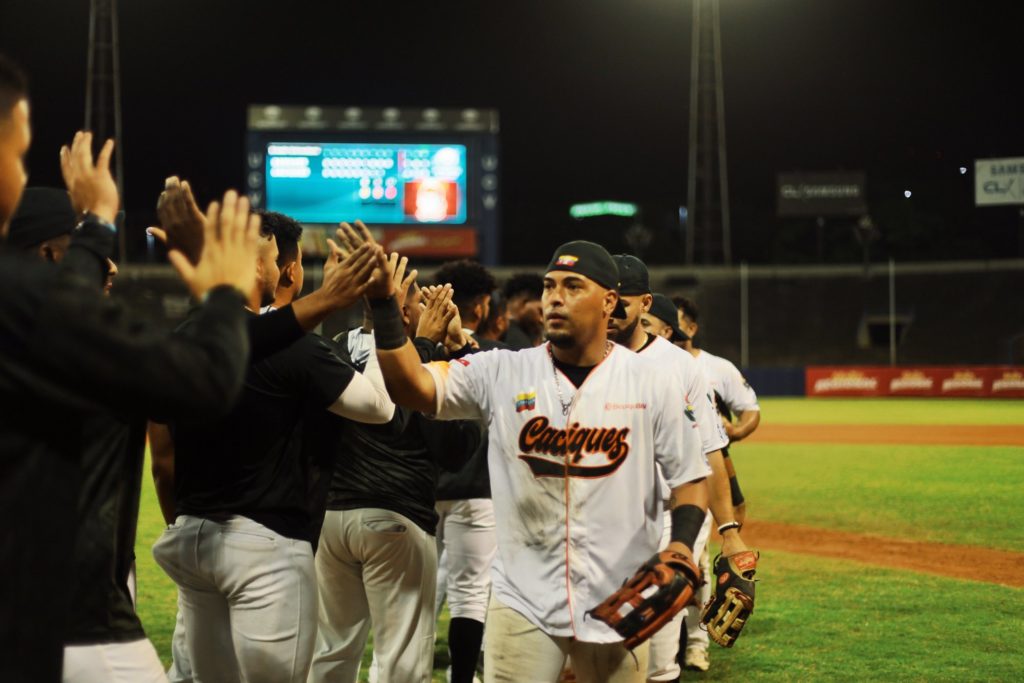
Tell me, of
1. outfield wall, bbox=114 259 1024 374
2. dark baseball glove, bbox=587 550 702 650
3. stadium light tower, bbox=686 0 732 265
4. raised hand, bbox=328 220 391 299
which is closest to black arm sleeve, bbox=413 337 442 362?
raised hand, bbox=328 220 391 299

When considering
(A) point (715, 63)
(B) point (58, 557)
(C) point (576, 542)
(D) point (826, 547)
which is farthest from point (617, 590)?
(A) point (715, 63)

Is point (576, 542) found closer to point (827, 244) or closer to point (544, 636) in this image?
point (544, 636)

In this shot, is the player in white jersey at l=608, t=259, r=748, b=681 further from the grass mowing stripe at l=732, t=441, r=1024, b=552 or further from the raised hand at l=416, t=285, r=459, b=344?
the grass mowing stripe at l=732, t=441, r=1024, b=552

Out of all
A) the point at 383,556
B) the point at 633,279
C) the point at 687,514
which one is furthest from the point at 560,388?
the point at 633,279

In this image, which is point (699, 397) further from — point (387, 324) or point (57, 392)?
point (57, 392)

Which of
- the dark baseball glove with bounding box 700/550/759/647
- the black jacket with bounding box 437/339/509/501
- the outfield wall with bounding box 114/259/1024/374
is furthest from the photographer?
the outfield wall with bounding box 114/259/1024/374

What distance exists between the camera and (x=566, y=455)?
415 cm

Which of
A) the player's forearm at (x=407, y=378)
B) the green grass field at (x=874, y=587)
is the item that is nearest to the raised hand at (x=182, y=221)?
the player's forearm at (x=407, y=378)

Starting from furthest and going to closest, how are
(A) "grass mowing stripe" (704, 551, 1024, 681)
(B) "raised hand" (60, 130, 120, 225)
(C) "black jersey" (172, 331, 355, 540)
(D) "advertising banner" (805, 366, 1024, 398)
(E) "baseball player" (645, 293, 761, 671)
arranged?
1. (D) "advertising banner" (805, 366, 1024, 398)
2. (E) "baseball player" (645, 293, 761, 671)
3. (A) "grass mowing stripe" (704, 551, 1024, 681)
4. (C) "black jersey" (172, 331, 355, 540)
5. (B) "raised hand" (60, 130, 120, 225)

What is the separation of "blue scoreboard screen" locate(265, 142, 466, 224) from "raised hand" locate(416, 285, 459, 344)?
41.3 m

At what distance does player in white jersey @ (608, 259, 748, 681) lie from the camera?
5594 millimetres

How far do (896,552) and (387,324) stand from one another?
8580 millimetres

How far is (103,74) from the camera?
3944 cm

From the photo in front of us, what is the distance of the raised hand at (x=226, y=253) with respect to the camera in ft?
7.66
